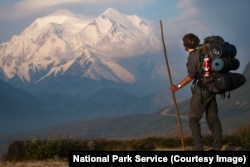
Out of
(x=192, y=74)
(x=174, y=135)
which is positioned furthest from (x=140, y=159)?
(x=174, y=135)

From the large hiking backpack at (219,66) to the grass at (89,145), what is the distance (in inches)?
150

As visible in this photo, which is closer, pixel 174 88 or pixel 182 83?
pixel 182 83

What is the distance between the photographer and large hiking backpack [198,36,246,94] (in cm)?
1100

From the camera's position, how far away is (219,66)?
36.0 feet

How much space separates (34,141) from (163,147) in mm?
3579

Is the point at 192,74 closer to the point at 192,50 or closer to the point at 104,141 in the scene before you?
the point at 192,50

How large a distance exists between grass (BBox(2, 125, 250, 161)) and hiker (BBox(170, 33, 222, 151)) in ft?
9.57

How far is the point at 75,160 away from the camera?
8.98m

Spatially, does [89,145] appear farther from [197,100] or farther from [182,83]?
[197,100]
